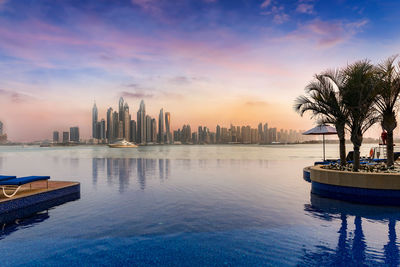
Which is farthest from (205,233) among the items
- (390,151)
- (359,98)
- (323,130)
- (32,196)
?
(323,130)

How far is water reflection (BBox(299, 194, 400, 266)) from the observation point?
17.9ft

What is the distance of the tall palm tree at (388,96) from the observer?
13.0 meters

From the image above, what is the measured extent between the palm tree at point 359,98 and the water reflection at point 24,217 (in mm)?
13756

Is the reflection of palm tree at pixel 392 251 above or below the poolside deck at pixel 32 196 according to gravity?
below

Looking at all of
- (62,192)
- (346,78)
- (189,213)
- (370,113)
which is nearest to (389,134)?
(370,113)

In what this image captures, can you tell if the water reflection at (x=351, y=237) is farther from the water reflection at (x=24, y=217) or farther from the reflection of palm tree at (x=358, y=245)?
the water reflection at (x=24, y=217)

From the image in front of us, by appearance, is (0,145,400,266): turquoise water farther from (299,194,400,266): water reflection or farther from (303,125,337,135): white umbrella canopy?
(303,125,337,135): white umbrella canopy

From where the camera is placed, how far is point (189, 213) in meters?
9.12

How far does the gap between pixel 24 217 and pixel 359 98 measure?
50.1 feet

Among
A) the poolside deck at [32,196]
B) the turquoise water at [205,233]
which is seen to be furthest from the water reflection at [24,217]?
the poolside deck at [32,196]

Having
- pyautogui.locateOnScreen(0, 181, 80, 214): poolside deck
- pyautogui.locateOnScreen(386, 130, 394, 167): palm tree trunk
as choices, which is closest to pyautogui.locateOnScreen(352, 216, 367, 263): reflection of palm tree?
pyautogui.locateOnScreen(386, 130, 394, 167): palm tree trunk

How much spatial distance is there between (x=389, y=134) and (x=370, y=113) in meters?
1.70

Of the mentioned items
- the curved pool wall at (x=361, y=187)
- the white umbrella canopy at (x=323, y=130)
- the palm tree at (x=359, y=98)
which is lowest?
the curved pool wall at (x=361, y=187)

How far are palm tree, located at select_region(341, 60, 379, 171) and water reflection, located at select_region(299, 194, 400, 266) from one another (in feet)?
11.8
